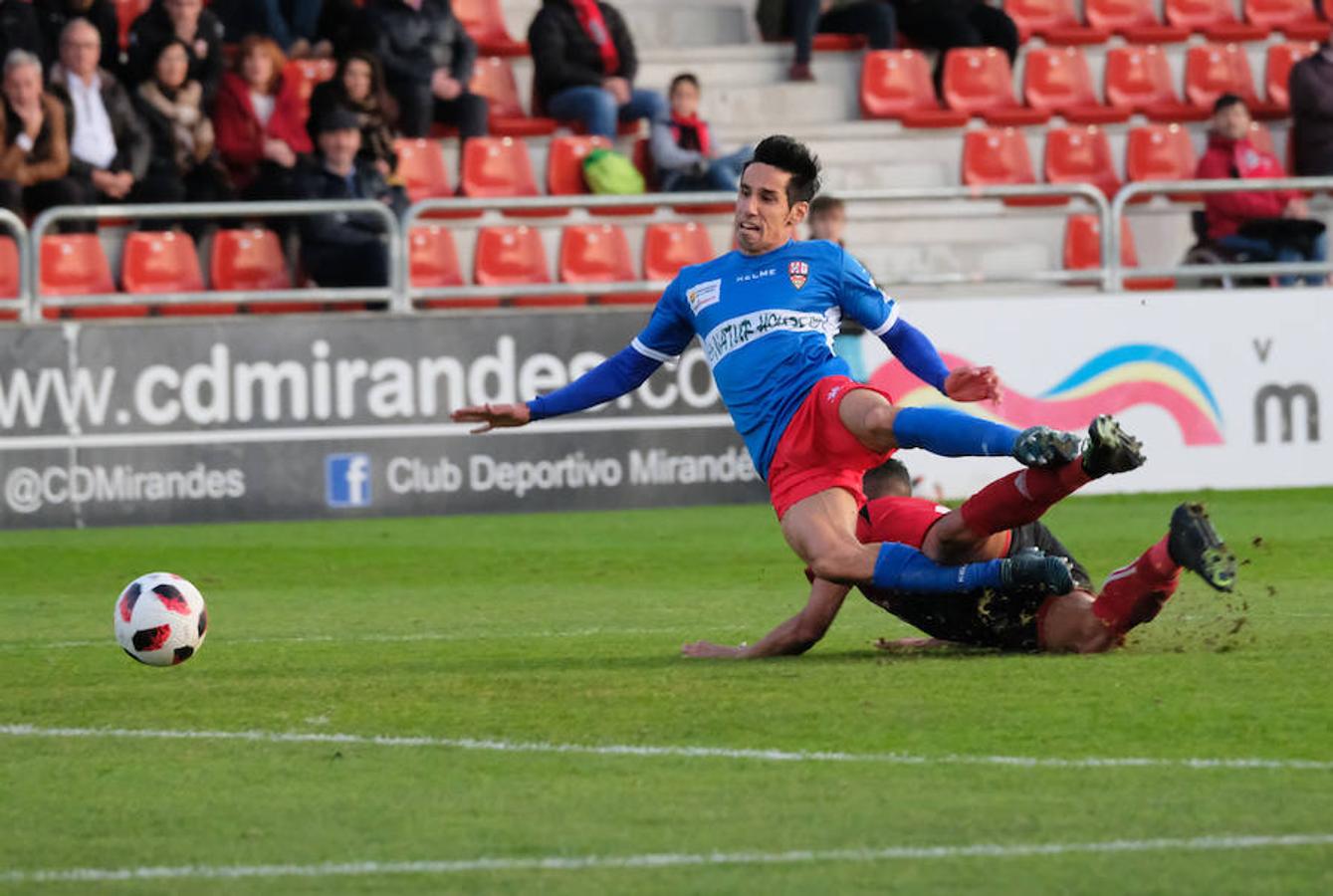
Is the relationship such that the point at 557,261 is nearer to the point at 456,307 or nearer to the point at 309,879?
the point at 456,307

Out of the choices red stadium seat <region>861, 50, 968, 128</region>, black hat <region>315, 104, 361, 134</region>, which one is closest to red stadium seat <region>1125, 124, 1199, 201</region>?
red stadium seat <region>861, 50, 968, 128</region>

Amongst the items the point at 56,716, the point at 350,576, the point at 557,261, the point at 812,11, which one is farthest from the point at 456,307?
the point at 56,716

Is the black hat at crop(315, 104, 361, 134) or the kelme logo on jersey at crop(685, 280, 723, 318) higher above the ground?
the black hat at crop(315, 104, 361, 134)

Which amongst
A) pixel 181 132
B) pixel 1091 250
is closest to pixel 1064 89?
pixel 1091 250

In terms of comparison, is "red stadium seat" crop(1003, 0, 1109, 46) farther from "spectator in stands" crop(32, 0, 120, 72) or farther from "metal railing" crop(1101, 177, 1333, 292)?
"spectator in stands" crop(32, 0, 120, 72)

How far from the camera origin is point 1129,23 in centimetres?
2072

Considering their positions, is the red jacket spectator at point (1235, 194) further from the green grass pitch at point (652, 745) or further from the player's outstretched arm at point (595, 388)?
the player's outstretched arm at point (595, 388)

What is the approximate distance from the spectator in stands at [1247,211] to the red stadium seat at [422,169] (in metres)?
5.42

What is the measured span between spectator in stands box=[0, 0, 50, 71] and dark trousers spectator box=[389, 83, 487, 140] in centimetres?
259

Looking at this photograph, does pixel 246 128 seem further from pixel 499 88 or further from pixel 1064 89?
pixel 1064 89

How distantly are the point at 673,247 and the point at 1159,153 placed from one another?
4.53 metres

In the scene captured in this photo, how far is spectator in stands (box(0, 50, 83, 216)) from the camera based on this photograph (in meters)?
15.6

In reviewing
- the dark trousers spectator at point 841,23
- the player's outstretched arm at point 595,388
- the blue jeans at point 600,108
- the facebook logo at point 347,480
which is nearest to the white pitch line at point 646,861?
the player's outstretched arm at point 595,388

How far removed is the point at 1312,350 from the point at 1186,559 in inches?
339
